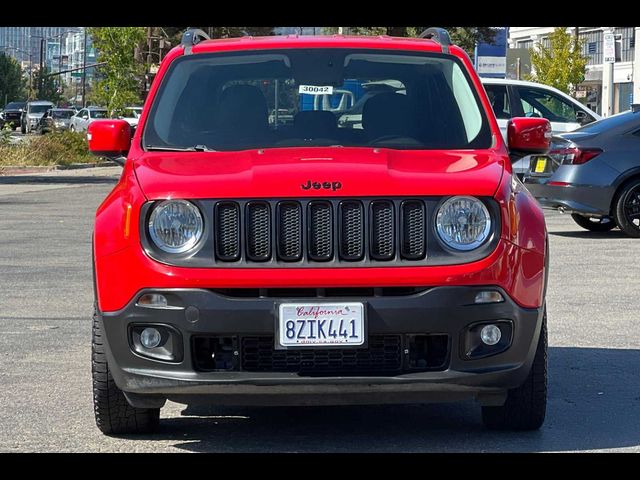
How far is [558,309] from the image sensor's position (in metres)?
10.7

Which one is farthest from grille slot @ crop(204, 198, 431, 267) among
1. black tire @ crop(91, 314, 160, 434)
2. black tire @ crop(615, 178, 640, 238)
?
black tire @ crop(615, 178, 640, 238)

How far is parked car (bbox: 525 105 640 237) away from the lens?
53.6 ft

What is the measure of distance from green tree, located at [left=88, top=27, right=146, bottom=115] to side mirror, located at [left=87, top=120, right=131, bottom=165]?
41177mm

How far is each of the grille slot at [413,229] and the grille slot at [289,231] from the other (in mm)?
428

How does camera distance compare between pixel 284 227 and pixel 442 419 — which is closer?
pixel 284 227

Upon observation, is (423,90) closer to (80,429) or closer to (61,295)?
(80,429)

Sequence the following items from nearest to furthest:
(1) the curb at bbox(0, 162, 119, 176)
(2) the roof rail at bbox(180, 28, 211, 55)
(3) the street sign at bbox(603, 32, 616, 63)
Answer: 1. (2) the roof rail at bbox(180, 28, 211, 55)
2. (1) the curb at bbox(0, 162, 119, 176)
3. (3) the street sign at bbox(603, 32, 616, 63)

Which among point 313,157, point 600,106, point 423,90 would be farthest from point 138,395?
point 600,106

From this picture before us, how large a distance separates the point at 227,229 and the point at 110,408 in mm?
1091

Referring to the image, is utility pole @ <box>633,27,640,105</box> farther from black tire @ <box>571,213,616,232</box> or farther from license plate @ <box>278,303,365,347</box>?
license plate @ <box>278,303,365,347</box>

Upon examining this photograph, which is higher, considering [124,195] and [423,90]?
[423,90]

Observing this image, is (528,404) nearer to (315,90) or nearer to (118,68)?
(315,90)

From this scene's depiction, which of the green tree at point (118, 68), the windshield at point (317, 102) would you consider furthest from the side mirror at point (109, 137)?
the green tree at point (118, 68)
